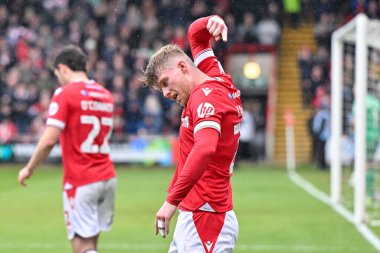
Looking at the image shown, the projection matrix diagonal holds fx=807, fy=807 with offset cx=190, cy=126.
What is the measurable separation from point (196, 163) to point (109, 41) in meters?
22.3

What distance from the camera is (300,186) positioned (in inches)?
697

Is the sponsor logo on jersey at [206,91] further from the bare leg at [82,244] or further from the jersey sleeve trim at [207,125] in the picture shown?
the bare leg at [82,244]

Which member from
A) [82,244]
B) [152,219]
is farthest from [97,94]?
[152,219]

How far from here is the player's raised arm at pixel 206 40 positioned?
5022 millimetres

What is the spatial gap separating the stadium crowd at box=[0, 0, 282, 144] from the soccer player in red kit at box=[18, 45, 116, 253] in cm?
1660

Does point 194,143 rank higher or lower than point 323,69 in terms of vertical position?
higher

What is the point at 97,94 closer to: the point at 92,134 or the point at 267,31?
the point at 92,134

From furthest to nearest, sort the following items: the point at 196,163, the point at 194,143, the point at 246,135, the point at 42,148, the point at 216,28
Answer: the point at 246,135 < the point at 42,148 < the point at 216,28 < the point at 194,143 < the point at 196,163

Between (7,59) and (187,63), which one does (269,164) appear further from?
(187,63)

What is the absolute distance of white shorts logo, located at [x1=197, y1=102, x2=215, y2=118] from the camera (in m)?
4.42

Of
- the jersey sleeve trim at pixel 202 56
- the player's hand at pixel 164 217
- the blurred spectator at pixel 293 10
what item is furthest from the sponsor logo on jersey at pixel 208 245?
the blurred spectator at pixel 293 10

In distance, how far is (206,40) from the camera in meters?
5.20

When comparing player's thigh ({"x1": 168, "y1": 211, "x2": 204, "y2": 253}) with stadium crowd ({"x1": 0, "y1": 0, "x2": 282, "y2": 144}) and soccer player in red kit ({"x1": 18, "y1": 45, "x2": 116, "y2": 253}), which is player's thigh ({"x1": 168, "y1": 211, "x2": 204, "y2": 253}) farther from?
stadium crowd ({"x1": 0, "y1": 0, "x2": 282, "y2": 144})

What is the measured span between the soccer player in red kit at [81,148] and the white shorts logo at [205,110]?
8.19 ft
